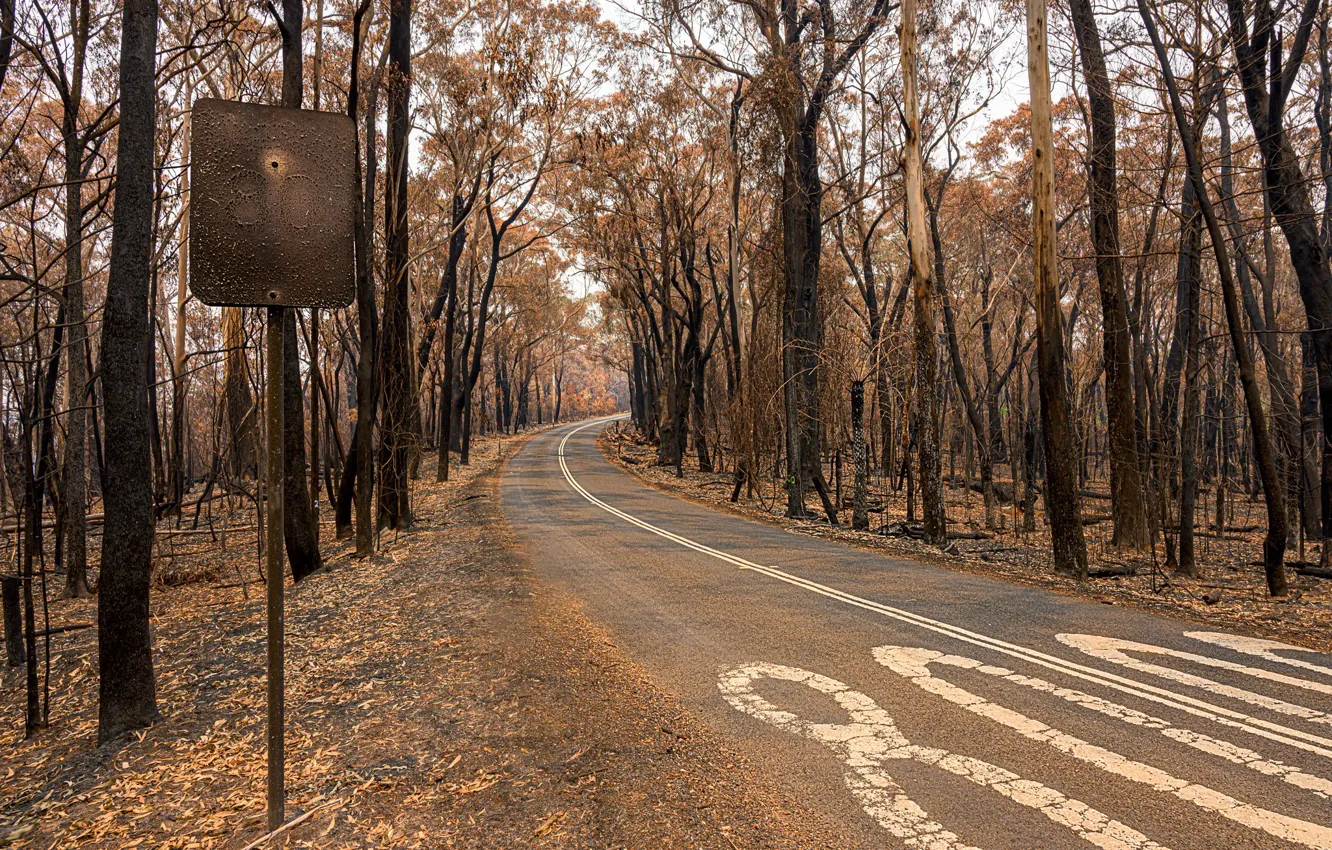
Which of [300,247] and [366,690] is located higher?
[300,247]

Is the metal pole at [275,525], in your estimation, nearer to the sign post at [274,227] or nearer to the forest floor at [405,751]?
the sign post at [274,227]

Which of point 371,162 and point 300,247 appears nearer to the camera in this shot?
point 300,247

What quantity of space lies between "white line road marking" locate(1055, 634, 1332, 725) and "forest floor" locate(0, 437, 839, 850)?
136 inches

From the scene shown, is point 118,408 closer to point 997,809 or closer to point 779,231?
point 997,809

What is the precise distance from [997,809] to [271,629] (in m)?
3.72

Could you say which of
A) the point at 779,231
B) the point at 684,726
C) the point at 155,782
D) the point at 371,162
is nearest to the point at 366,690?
the point at 155,782

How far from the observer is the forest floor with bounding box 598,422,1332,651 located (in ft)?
25.9

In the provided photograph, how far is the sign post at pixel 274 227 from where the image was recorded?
3.30 m

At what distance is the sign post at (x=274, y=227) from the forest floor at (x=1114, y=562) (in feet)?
26.4

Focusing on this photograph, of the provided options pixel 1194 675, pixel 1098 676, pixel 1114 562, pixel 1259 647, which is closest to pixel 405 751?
pixel 1098 676

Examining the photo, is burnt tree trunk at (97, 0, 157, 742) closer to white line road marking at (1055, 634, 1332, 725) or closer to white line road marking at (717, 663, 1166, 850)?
white line road marking at (717, 663, 1166, 850)

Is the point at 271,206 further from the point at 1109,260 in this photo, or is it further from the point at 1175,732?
the point at 1109,260

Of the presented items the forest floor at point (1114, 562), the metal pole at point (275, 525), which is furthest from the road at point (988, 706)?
the metal pole at point (275, 525)

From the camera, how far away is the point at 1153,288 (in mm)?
25672
